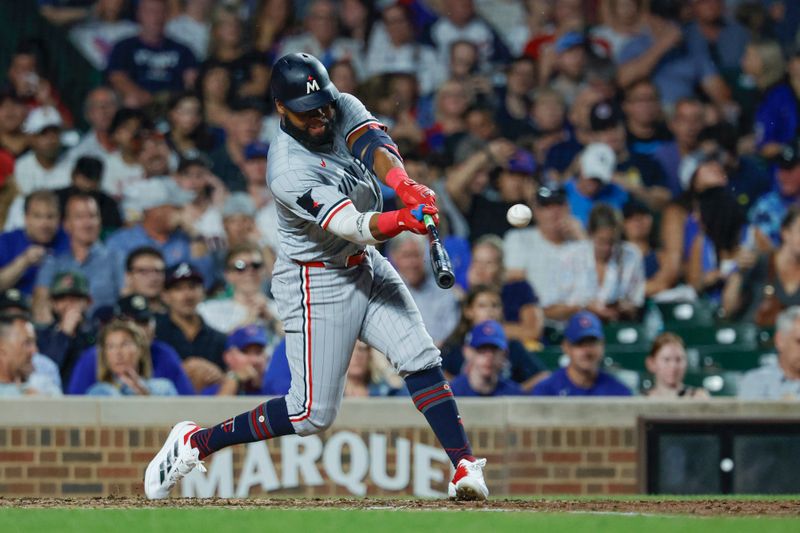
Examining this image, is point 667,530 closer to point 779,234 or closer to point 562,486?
point 562,486

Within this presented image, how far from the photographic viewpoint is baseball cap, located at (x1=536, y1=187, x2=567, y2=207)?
952 cm

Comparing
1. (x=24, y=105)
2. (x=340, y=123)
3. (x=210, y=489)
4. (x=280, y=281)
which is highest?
(x=24, y=105)

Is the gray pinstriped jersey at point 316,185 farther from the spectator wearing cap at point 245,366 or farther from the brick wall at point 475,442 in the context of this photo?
the spectator wearing cap at point 245,366

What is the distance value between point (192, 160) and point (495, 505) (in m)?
5.34

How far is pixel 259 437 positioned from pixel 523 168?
4793 mm

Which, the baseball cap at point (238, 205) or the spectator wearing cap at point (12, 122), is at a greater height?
the spectator wearing cap at point (12, 122)

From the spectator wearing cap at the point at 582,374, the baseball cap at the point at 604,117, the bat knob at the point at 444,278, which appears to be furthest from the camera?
the baseball cap at the point at 604,117

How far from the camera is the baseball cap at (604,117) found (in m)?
10.1

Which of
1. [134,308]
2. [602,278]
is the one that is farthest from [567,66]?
[134,308]

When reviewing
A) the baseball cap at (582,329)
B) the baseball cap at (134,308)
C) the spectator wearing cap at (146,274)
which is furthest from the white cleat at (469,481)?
the spectator wearing cap at (146,274)

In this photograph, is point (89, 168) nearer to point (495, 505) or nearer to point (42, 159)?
point (42, 159)

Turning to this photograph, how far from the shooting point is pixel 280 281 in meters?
5.39

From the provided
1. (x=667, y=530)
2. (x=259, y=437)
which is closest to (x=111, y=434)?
(x=259, y=437)

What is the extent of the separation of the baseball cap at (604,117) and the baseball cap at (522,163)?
Result: 555 mm
